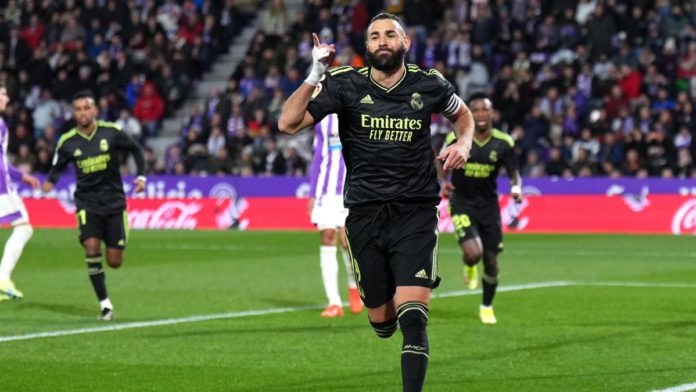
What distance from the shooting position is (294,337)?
11.9 metres

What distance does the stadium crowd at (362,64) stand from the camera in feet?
93.6

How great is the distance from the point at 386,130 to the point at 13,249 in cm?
866

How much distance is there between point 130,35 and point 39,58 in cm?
268

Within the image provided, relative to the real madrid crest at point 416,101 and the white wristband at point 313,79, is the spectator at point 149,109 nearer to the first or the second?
the real madrid crest at point 416,101

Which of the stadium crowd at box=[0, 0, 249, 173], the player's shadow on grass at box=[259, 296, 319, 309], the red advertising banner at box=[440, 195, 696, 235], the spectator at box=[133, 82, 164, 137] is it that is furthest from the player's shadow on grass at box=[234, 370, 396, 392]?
the spectator at box=[133, 82, 164, 137]

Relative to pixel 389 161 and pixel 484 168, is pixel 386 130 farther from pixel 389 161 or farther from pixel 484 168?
pixel 484 168

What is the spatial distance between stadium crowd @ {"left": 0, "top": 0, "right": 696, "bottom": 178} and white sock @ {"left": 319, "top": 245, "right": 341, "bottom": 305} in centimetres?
1433

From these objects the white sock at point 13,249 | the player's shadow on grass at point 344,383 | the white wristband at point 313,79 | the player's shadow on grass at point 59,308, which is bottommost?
the player's shadow on grass at point 59,308

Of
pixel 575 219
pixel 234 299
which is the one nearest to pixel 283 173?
pixel 575 219

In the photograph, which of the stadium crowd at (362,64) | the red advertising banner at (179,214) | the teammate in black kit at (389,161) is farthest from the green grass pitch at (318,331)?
the red advertising banner at (179,214)

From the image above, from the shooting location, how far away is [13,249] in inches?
612

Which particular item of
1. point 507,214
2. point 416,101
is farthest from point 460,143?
point 507,214

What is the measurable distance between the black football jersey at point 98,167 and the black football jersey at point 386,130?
6.31 m

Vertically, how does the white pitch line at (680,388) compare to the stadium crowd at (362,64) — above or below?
above
